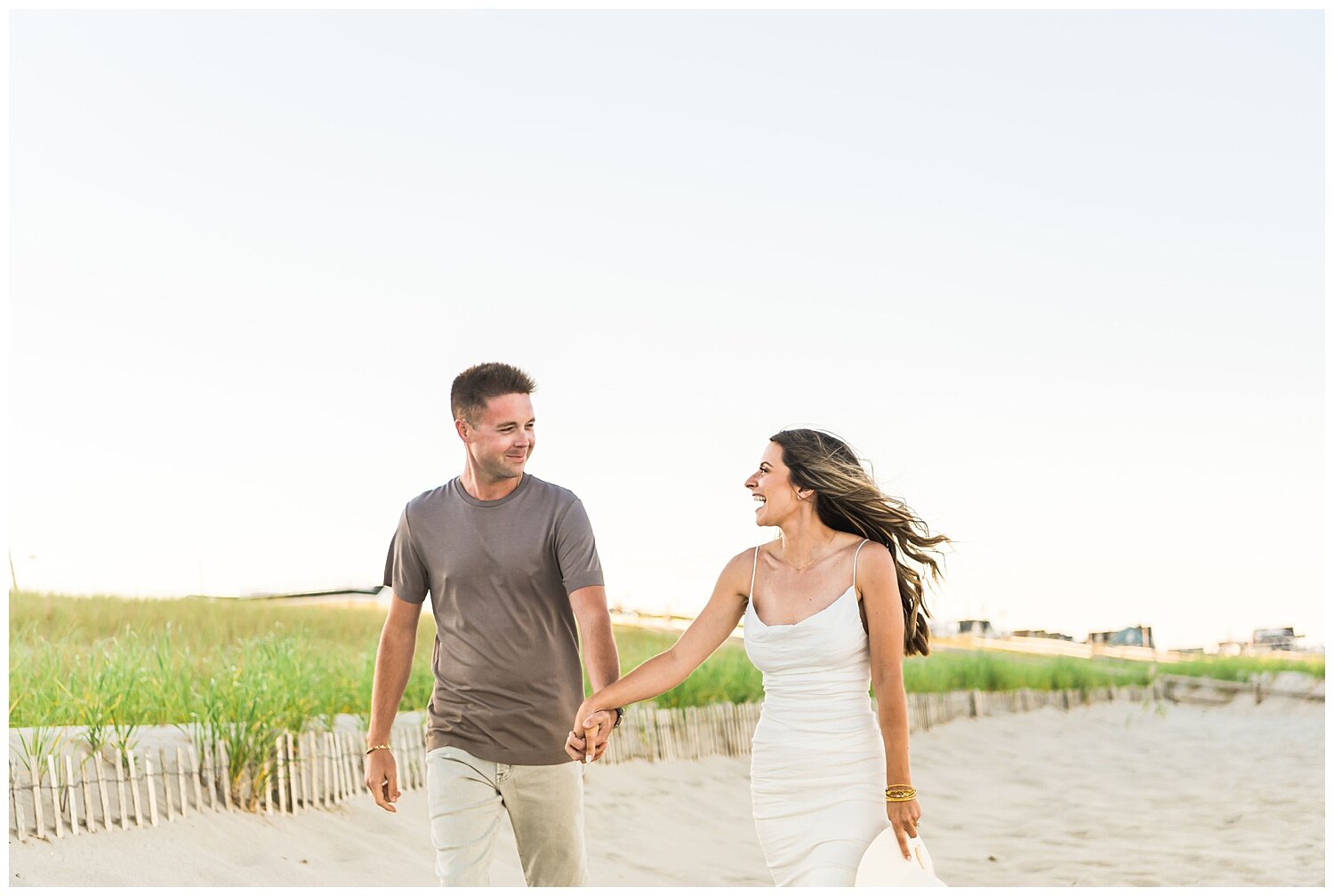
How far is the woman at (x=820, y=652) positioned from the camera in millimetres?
3389

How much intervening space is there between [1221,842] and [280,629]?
26.5 feet

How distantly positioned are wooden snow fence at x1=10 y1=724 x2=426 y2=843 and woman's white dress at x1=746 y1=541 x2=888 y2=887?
3.53 m

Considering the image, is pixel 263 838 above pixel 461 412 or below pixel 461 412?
below

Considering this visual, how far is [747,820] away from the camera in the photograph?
931cm

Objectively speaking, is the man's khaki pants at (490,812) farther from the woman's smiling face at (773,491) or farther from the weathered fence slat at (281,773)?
the weathered fence slat at (281,773)

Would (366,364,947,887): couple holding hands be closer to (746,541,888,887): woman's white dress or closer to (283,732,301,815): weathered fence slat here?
(746,541,888,887): woman's white dress

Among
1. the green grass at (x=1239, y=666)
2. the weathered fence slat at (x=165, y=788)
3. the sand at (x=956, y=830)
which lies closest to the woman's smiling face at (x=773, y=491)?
the sand at (x=956, y=830)

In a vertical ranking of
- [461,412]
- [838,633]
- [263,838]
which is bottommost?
[263,838]

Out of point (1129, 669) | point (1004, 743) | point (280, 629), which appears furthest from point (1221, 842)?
point (1129, 669)

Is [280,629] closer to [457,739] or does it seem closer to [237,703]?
[237,703]

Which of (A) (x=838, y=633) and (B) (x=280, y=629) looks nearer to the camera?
(A) (x=838, y=633)

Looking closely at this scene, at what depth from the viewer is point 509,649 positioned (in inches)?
154

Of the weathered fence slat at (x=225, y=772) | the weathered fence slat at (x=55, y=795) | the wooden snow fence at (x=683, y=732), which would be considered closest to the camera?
the weathered fence slat at (x=55, y=795)

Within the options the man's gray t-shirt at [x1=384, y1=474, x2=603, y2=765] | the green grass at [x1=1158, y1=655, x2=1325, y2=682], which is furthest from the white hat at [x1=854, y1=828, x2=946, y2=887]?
the green grass at [x1=1158, y1=655, x2=1325, y2=682]
